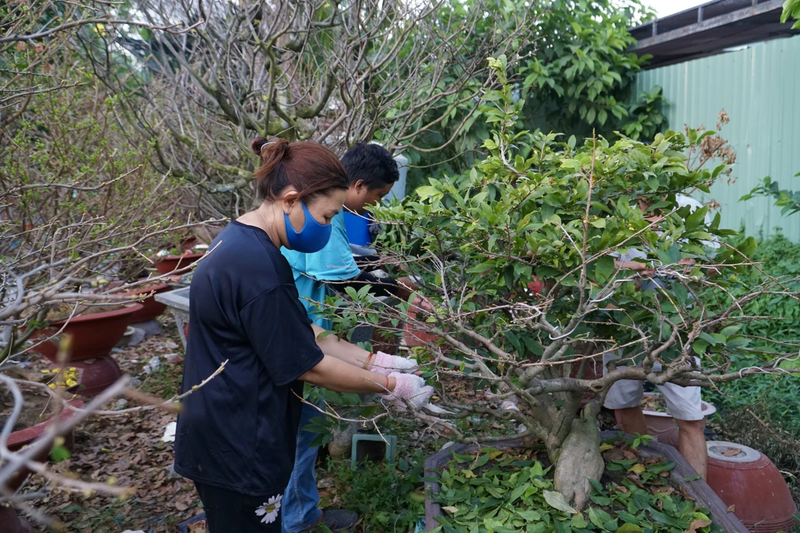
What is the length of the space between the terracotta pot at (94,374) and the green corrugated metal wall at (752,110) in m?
6.00

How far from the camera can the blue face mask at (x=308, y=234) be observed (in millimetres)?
2074

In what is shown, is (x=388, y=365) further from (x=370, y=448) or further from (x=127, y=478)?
(x=127, y=478)

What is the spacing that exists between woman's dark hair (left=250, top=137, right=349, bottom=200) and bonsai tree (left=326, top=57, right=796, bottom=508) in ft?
1.77

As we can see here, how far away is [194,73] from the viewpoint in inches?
155

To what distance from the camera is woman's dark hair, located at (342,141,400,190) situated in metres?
3.10

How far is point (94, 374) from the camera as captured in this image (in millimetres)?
4844

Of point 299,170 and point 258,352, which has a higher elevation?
point 299,170

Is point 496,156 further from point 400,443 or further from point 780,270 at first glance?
point 780,270

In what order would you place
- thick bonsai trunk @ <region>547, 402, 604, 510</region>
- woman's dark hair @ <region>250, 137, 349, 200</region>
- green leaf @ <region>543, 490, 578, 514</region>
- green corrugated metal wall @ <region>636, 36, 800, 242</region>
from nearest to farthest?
woman's dark hair @ <region>250, 137, 349, 200</region>, green leaf @ <region>543, 490, 578, 514</region>, thick bonsai trunk @ <region>547, 402, 604, 510</region>, green corrugated metal wall @ <region>636, 36, 800, 242</region>

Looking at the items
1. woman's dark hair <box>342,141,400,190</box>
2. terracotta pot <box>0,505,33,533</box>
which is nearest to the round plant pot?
woman's dark hair <box>342,141,400,190</box>

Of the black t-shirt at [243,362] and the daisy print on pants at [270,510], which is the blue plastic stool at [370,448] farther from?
the black t-shirt at [243,362]

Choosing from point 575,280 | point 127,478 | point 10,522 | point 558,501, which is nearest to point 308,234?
point 575,280

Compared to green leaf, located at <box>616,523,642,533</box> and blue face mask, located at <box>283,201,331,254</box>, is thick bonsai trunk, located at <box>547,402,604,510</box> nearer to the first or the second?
green leaf, located at <box>616,523,642,533</box>

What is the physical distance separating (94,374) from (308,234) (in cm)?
355
